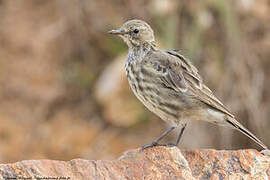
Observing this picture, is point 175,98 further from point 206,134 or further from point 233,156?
point 206,134

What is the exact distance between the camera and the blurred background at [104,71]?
879 centimetres

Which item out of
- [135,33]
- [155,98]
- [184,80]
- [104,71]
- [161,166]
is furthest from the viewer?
[104,71]

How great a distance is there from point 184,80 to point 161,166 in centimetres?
115

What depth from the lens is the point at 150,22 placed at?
9.09 m

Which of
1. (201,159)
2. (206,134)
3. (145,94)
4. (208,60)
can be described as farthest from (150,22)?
(201,159)

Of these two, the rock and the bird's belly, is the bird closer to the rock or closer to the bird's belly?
the bird's belly

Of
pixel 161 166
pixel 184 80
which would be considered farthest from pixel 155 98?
pixel 161 166

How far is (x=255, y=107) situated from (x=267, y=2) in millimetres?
2080

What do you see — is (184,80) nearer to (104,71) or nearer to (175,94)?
(175,94)

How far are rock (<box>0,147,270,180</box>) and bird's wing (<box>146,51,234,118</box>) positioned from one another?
0.64m

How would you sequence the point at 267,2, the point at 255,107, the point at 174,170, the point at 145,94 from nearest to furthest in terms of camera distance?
the point at 174,170 → the point at 145,94 → the point at 255,107 → the point at 267,2

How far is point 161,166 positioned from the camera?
15.7 feet

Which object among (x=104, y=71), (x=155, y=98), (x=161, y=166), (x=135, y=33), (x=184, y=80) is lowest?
(x=161, y=166)

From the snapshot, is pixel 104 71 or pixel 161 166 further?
pixel 104 71
